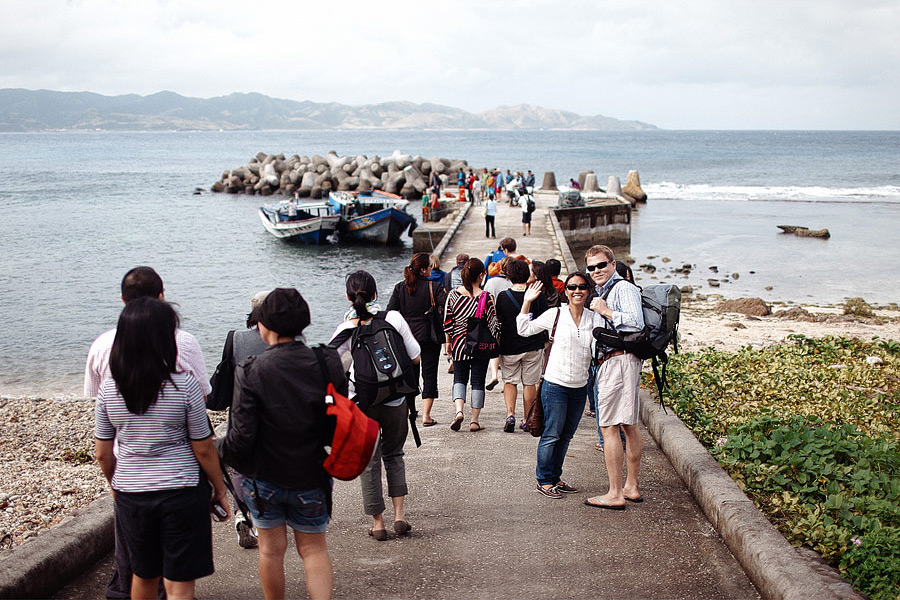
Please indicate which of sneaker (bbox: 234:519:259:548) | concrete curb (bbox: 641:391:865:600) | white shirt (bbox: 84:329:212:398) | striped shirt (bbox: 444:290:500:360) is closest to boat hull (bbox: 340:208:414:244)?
striped shirt (bbox: 444:290:500:360)

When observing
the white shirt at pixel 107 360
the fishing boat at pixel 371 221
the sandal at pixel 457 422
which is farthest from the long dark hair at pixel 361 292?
the fishing boat at pixel 371 221

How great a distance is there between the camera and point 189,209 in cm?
4891

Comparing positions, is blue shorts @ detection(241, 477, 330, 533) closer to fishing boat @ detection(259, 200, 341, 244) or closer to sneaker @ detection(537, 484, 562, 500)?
sneaker @ detection(537, 484, 562, 500)

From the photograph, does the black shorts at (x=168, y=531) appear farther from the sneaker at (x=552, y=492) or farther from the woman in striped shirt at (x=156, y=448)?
the sneaker at (x=552, y=492)

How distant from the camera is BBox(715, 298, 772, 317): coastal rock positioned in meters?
17.2

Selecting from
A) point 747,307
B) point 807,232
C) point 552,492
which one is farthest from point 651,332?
point 807,232

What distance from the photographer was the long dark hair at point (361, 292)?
4.32 meters

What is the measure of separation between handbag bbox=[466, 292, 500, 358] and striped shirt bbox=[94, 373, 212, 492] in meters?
3.80

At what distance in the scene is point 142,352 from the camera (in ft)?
9.85

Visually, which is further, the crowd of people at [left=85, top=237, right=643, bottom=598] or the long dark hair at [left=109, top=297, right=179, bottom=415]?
the crowd of people at [left=85, top=237, right=643, bottom=598]

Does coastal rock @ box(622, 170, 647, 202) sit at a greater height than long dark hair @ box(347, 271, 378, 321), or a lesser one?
lesser

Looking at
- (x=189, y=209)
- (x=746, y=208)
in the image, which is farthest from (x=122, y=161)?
(x=746, y=208)

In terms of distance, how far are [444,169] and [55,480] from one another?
4674 cm

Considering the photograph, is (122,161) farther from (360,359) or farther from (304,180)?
(360,359)
